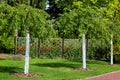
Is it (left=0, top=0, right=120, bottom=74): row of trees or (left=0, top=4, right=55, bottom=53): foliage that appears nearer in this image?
(left=0, top=4, right=55, bottom=53): foliage

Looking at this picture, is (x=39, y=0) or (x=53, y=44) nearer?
(x=53, y=44)

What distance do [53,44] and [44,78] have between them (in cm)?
1331

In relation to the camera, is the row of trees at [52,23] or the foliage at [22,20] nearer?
the foliage at [22,20]

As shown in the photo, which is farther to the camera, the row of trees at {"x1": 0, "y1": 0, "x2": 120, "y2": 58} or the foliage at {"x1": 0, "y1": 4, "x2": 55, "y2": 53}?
the row of trees at {"x1": 0, "y1": 0, "x2": 120, "y2": 58}

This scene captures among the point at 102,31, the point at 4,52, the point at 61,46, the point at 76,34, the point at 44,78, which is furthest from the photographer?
the point at 4,52

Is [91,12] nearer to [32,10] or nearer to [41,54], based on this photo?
[32,10]

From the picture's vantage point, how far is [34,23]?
15023 millimetres

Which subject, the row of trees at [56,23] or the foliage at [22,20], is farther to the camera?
the row of trees at [56,23]

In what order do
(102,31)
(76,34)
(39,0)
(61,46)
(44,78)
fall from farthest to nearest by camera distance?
(39,0) → (61,46) → (76,34) → (102,31) → (44,78)

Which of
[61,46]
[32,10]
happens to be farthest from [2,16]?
[61,46]

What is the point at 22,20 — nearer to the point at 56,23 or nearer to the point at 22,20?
the point at 22,20

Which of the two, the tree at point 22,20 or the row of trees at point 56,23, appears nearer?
the tree at point 22,20

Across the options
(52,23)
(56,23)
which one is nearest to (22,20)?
(52,23)

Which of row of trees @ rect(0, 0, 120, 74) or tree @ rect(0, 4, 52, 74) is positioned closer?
tree @ rect(0, 4, 52, 74)
